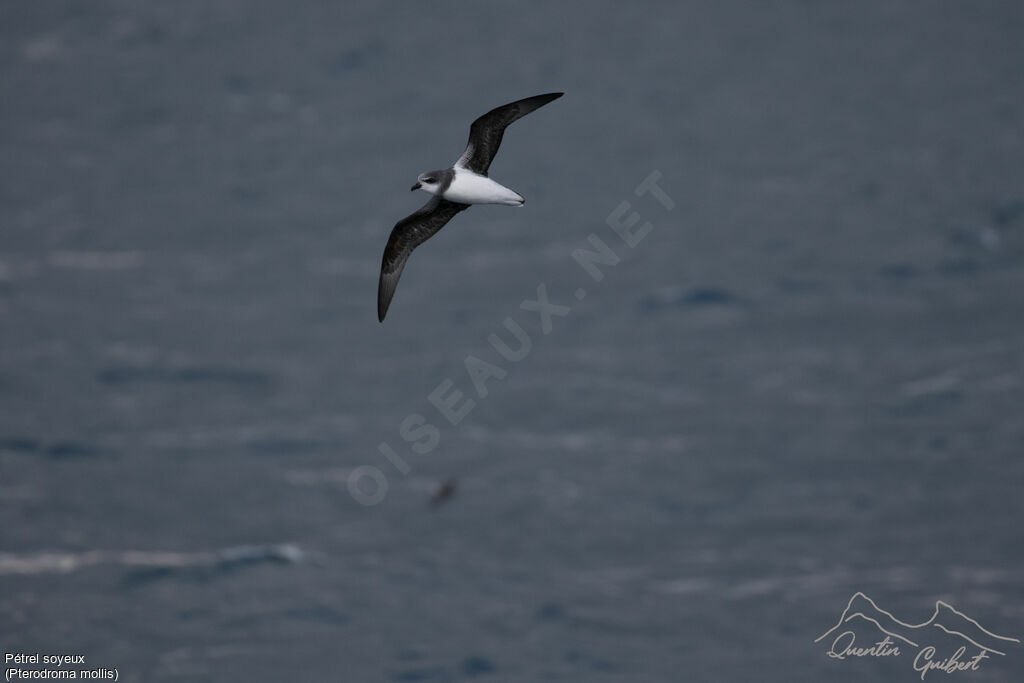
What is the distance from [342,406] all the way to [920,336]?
2388 centimetres

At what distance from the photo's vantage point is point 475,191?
19.3 metres

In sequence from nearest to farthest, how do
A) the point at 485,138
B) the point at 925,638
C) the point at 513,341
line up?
the point at 485,138 → the point at 925,638 → the point at 513,341

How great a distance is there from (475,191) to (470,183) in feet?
0.61

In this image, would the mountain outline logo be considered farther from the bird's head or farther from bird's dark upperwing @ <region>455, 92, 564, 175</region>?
the bird's head

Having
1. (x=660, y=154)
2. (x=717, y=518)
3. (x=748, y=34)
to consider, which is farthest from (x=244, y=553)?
(x=748, y=34)

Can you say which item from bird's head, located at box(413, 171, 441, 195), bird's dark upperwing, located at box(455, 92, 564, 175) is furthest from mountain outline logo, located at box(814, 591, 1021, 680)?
bird's head, located at box(413, 171, 441, 195)

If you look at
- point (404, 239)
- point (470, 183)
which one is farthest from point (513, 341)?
point (470, 183)

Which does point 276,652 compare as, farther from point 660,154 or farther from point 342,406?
point 660,154

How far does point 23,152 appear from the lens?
68062mm

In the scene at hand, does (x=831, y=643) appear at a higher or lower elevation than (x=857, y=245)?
lower

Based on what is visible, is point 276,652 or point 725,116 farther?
point 725,116

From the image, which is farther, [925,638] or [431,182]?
[925,638]

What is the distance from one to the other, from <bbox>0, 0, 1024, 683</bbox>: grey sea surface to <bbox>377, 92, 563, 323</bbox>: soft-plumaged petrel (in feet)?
99.2

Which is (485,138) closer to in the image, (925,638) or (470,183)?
(470,183)
